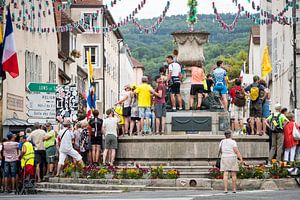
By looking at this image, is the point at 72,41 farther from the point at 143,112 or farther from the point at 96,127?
the point at 96,127

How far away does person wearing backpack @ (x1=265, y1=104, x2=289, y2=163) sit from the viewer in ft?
83.9

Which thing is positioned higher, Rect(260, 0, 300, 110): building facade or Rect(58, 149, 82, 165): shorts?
Rect(260, 0, 300, 110): building facade

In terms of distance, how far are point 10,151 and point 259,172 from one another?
744cm

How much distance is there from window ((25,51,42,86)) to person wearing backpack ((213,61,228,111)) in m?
14.9

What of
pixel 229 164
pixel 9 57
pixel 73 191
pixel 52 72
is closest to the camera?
pixel 229 164

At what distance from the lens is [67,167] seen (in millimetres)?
25031

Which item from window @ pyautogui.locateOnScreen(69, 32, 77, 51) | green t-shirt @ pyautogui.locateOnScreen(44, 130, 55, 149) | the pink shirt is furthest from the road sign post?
window @ pyautogui.locateOnScreen(69, 32, 77, 51)

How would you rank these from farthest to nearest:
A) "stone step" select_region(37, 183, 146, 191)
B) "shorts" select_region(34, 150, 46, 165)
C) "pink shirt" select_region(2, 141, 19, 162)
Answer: "shorts" select_region(34, 150, 46, 165) < "pink shirt" select_region(2, 141, 19, 162) < "stone step" select_region(37, 183, 146, 191)

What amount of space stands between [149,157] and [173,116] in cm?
278

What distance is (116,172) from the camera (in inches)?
934

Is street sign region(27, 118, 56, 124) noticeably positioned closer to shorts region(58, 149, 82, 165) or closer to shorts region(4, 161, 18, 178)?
shorts region(4, 161, 18, 178)

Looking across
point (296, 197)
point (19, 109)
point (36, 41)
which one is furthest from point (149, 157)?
point (36, 41)

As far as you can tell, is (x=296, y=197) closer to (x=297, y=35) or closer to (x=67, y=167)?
(x=67, y=167)

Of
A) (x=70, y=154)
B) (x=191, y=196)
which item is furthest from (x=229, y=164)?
(x=70, y=154)
